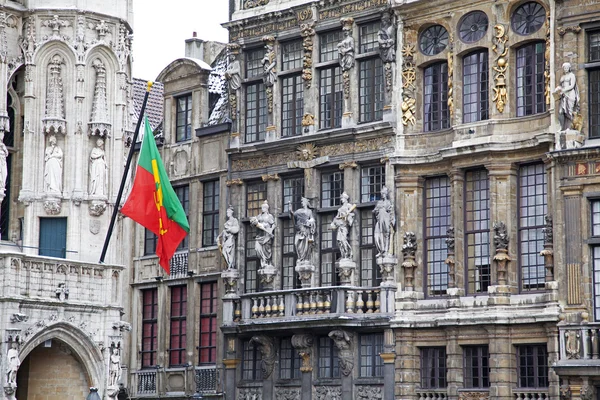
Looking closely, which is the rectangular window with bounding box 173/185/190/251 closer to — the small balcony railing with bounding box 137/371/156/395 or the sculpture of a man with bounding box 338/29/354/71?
the small balcony railing with bounding box 137/371/156/395

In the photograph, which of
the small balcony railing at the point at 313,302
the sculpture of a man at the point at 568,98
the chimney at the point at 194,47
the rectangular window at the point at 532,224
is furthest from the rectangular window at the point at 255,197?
the sculpture of a man at the point at 568,98

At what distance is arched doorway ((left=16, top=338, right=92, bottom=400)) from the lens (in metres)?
30.3

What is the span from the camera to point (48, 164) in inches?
1197

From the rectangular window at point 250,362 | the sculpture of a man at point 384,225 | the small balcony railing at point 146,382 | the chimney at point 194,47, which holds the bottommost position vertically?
the small balcony railing at point 146,382

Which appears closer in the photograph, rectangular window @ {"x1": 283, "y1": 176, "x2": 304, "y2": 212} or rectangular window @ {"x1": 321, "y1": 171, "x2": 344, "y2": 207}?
rectangular window @ {"x1": 321, "y1": 171, "x2": 344, "y2": 207}

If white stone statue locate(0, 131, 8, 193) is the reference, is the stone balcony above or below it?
below

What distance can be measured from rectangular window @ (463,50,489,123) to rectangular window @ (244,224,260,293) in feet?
23.7

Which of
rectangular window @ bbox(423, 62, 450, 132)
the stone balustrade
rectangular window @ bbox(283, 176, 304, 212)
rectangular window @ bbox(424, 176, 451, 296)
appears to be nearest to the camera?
the stone balustrade

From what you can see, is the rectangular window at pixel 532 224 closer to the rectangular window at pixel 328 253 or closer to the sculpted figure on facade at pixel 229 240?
the rectangular window at pixel 328 253

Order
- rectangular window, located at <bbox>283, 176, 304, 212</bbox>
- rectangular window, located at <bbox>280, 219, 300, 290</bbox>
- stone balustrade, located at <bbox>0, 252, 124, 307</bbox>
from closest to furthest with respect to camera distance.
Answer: stone balustrade, located at <bbox>0, 252, 124, 307</bbox>
rectangular window, located at <bbox>280, 219, 300, 290</bbox>
rectangular window, located at <bbox>283, 176, 304, 212</bbox>

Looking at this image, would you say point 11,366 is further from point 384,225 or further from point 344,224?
point 384,225

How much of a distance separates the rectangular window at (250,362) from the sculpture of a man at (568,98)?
10626mm

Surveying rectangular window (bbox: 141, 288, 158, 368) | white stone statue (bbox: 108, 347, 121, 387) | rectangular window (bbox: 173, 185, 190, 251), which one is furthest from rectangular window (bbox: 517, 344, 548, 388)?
rectangular window (bbox: 141, 288, 158, 368)

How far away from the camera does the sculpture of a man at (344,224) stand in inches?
1341
